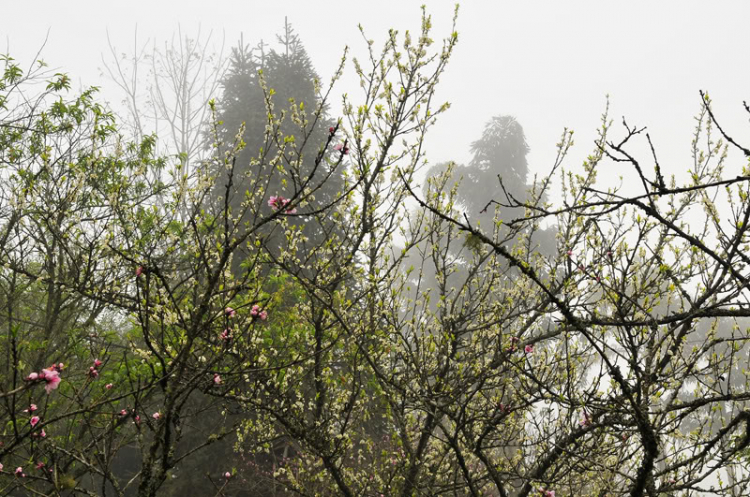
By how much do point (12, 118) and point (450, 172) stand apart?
6159 mm

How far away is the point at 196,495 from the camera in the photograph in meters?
9.31

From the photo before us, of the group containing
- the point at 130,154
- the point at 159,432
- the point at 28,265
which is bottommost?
the point at 159,432

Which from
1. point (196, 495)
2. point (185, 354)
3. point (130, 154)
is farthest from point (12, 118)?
point (196, 495)

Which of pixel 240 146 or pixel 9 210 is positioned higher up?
pixel 9 210

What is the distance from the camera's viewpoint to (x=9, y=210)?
21.4 ft

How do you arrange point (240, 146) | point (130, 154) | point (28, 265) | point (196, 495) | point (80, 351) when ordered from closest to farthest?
point (240, 146) → point (80, 351) → point (28, 265) → point (130, 154) → point (196, 495)

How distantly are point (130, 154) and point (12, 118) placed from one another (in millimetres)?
1852

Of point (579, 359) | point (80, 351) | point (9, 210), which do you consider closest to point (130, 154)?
point (9, 210)

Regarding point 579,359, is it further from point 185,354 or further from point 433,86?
point 185,354

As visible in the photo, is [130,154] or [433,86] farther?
[130,154]

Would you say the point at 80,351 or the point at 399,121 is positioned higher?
the point at 399,121

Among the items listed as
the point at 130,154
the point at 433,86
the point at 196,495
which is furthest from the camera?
the point at 196,495

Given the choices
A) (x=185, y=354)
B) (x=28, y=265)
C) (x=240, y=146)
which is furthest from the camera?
Result: (x=28, y=265)

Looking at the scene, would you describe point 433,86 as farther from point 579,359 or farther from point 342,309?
point 579,359
